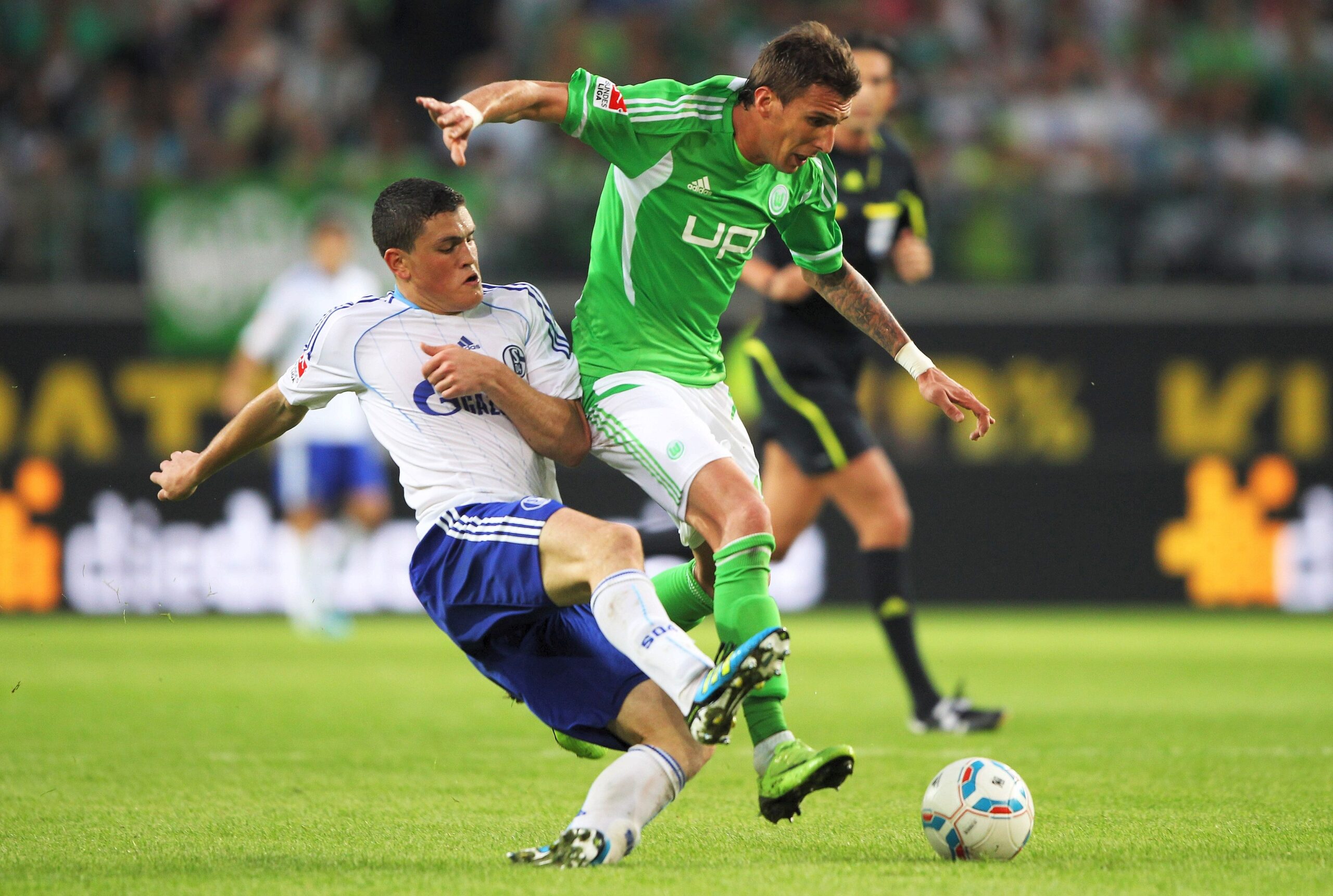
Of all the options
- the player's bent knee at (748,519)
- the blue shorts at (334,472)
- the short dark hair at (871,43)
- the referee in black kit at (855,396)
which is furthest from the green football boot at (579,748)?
the blue shorts at (334,472)

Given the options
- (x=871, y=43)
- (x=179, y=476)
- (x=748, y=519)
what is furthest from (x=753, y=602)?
(x=871, y=43)

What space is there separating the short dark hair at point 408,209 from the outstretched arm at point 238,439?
19.2 inches

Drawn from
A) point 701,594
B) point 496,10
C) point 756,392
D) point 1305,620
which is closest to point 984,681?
point 756,392

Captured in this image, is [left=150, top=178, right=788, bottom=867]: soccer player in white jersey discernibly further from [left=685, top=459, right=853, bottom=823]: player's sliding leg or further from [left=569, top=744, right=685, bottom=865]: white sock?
[left=685, top=459, right=853, bottom=823]: player's sliding leg

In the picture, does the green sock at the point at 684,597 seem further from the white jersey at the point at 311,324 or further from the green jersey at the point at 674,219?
the white jersey at the point at 311,324

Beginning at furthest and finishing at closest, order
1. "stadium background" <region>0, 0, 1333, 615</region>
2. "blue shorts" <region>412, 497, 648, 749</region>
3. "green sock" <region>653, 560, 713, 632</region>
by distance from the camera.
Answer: "stadium background" <region>0, 0, 1333, 615</region>
"green sock" <region>653, 560, 713, 632</region>
"blue shorts" <region>412, 497, 648, 749</region>

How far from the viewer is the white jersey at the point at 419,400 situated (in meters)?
4.37

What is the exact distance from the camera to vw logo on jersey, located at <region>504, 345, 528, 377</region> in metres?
4.54

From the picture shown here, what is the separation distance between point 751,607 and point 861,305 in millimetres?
1184

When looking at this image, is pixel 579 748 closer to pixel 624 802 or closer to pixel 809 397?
pixel 624 802

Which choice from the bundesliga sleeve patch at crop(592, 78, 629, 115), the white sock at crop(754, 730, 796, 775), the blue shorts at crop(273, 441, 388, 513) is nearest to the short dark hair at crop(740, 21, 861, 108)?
the bundesliga sleeve patch at crop(592, 78, 629, 115)

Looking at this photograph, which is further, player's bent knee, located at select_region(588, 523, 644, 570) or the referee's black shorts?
the referee's black shorts

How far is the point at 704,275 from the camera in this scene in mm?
4785

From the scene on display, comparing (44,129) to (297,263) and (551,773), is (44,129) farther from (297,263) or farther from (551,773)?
(551,773)
